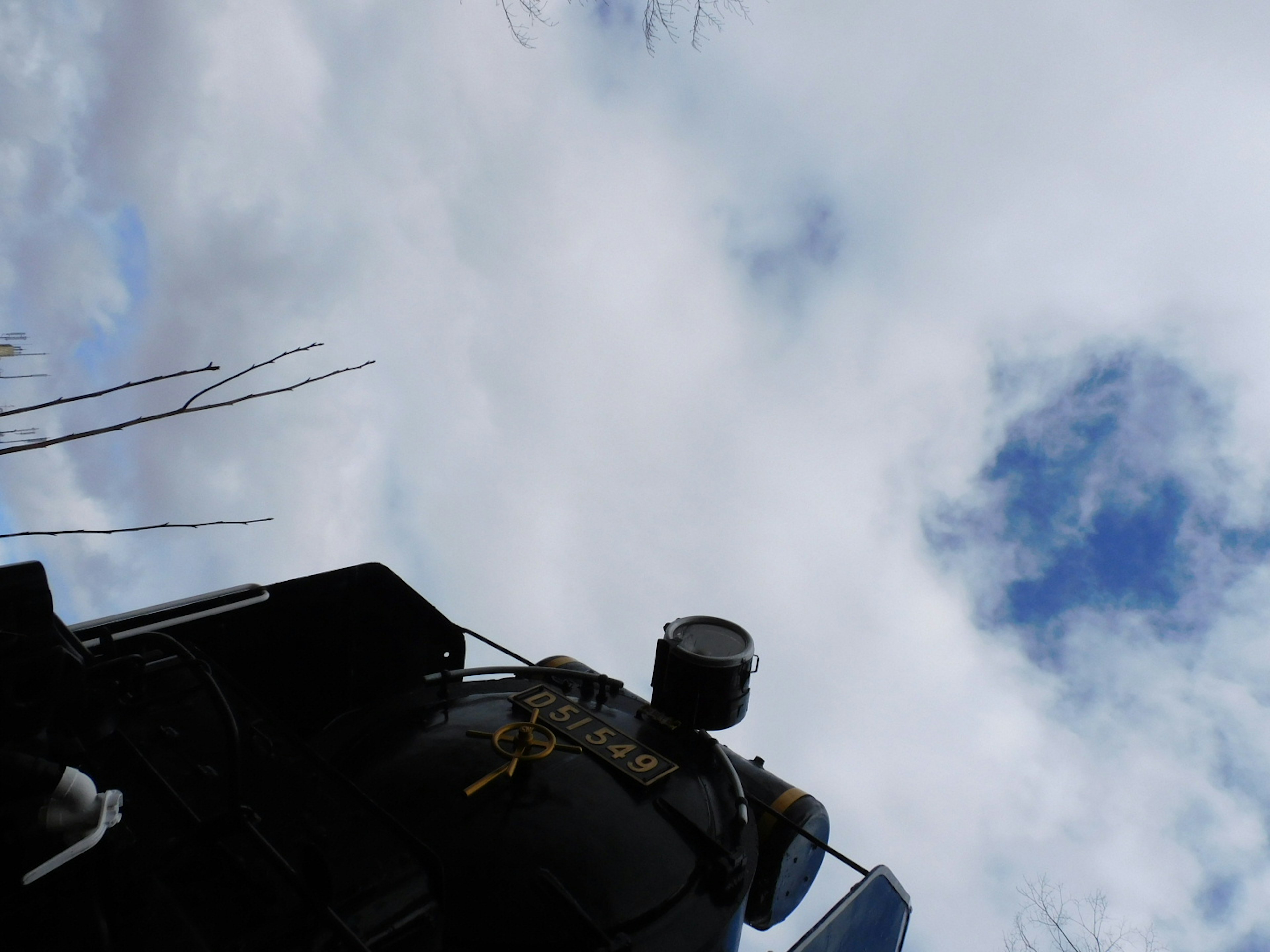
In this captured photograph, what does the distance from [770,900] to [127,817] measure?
4937mm

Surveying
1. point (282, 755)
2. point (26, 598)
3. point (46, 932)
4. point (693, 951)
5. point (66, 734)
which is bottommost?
point (693, 951)

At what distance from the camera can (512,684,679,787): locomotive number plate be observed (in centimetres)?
520

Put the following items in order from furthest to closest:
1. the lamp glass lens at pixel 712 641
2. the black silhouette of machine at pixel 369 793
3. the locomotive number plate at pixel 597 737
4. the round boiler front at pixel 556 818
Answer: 1. the lamp glass lens at pixel 712 641
2. the locomotive number plate at pixel 597 737
3. the round boiler front at pixel 556 818
4. the black silhouette of machine at pixel 369 793

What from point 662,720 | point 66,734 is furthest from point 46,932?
point 662,720

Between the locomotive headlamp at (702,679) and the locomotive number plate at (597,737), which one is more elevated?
the locomotive headlamp at (702,679)

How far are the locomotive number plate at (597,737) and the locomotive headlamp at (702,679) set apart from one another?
57cm

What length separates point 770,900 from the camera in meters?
5.93

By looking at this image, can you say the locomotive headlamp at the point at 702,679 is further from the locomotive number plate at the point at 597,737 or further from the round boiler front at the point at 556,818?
the locomotive number plate at the point at 597,737

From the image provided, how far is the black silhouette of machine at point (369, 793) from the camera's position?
2398mm

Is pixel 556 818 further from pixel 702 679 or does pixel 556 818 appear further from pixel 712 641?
pixel 712 641

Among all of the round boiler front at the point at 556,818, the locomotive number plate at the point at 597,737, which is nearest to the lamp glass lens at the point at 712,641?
the round boiler front at the point at 556,818

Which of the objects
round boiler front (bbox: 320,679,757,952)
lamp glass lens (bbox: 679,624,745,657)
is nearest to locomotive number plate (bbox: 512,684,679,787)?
round boiler front (bbox: 320,679,757,952)

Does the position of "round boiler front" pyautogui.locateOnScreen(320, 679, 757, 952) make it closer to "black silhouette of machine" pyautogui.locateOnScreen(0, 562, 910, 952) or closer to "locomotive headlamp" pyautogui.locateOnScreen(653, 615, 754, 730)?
"black silhouette of machine" pyautogui.locateOnScreen(0, 562, 910, 952)

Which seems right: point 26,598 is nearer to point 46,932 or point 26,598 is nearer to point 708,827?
point 46,932
